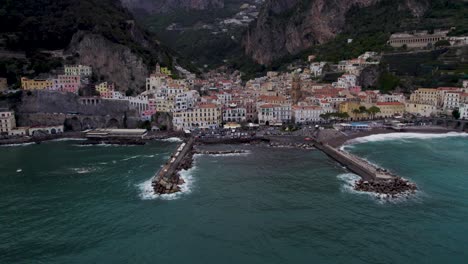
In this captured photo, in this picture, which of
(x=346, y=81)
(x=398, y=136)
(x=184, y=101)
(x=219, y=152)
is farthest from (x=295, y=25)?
(x=219, y=152)

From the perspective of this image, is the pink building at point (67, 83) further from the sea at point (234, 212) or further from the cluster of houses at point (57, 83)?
the sea at point (234, 212)

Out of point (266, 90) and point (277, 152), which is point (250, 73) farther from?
point (277, 152)

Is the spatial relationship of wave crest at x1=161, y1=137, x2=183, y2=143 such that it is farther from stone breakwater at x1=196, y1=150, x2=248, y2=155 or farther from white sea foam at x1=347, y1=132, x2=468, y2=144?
white sea foam at x1=347, y1=132, x2=468, y2=144

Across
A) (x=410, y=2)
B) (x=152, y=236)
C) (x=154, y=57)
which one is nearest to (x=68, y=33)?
(x=154, y=57)

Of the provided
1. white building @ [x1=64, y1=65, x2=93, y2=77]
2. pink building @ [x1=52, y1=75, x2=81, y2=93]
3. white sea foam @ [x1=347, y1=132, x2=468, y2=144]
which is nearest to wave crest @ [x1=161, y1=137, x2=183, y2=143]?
pink building @ [x1=52, y1=75, x2=81, y2=93]

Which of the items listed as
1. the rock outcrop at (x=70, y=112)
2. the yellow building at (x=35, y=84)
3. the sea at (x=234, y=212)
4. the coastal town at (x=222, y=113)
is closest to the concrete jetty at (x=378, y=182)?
the sea at (x=234, y=212)

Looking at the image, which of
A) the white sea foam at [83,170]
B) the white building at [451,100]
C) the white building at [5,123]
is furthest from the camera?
the white building at [451,100]

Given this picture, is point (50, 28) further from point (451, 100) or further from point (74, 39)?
point (451, 100)
